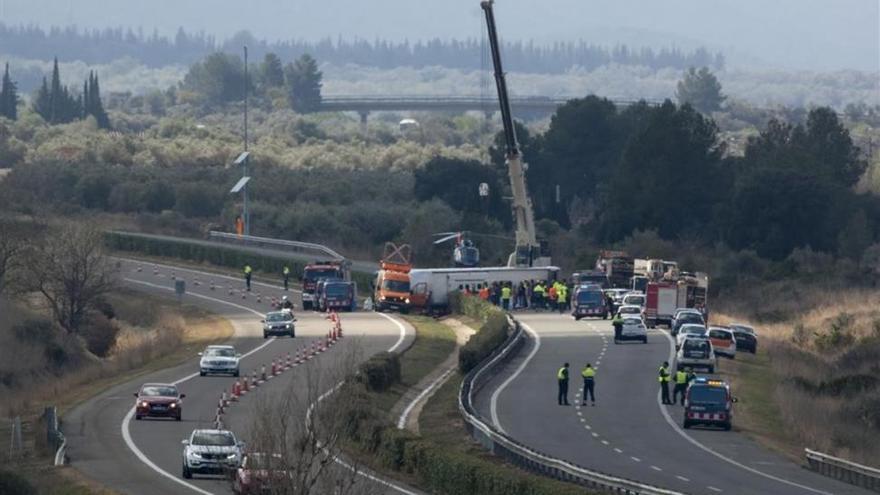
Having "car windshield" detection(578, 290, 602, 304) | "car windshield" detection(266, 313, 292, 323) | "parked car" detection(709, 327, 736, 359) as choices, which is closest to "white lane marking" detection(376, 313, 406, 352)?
"car windshield" detection(266, 313, 292, 323)

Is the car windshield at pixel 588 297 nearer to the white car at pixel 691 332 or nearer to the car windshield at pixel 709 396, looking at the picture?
the white car at pixel 691 332

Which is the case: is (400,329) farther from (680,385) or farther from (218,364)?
(680,385)

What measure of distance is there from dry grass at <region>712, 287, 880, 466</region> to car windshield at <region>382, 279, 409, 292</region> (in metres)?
13.6

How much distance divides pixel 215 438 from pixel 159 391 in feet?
37.8

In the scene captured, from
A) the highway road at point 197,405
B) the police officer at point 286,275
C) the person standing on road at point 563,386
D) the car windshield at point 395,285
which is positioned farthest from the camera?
the police officer at point 286,275

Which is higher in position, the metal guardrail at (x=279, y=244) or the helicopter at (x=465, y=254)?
the helicopter at (x=465, y=254)

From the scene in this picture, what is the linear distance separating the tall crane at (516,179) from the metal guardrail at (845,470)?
49.2 m

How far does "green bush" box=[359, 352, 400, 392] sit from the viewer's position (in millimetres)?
56781

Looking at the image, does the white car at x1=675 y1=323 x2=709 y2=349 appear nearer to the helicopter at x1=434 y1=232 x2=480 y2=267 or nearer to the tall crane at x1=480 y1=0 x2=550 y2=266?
the tall crane at x1=480 y1=0 x2=550 y2=266

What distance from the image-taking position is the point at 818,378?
66.6 m

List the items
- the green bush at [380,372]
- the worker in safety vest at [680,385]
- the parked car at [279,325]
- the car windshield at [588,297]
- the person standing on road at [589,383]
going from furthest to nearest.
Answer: the car windshield at [588,297], the parked car at [279,325], the green bush at [380,372], the worker in safety vest at [680,385], the person standing on road at [589,383]

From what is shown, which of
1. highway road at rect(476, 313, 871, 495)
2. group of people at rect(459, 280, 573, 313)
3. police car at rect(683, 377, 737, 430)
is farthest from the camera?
group of people at rect(459, 280, 573, 313)

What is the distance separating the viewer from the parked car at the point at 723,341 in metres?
69.5

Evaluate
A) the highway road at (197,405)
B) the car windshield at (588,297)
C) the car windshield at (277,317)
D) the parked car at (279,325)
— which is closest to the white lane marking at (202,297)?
the highway road at (197,405)
